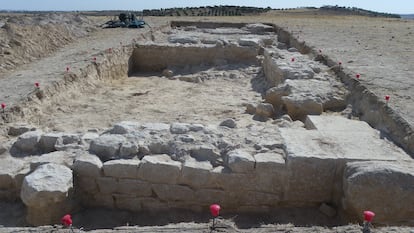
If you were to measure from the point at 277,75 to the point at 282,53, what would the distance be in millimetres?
1882

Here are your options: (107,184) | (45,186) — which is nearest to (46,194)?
(45,186)

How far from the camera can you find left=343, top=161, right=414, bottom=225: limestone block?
3.82m

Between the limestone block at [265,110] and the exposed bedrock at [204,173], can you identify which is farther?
Result: the limestone block at [265,110]

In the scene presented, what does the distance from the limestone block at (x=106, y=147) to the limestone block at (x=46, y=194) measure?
46 centimetres

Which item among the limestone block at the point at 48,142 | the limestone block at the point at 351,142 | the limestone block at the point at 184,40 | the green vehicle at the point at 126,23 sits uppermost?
the green vehicle at the point at 126,23

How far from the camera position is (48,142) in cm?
478

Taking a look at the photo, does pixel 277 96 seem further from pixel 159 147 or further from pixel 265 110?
pixel 159 147

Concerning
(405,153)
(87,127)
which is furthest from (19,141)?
(405,153)

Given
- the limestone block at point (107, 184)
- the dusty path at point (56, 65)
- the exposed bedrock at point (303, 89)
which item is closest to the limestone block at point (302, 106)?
the exposed bedrock at point (303, 89)

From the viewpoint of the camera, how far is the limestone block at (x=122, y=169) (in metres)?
4.27

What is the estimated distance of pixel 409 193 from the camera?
3.79 meters

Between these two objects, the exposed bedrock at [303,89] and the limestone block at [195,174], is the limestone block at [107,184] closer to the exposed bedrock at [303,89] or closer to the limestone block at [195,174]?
the limestone block at [195,174]

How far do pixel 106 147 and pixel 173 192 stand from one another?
37.1 inches

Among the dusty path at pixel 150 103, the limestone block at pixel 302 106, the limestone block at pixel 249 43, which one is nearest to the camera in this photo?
the limestone block at pixel 302 106
